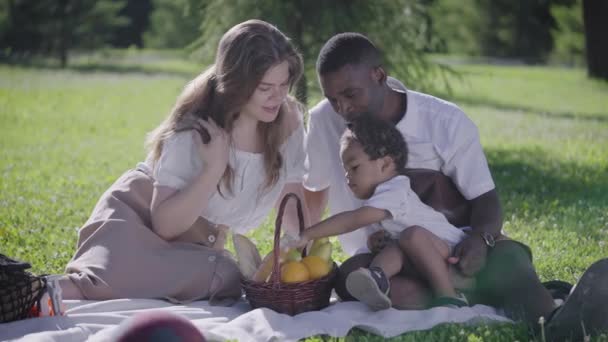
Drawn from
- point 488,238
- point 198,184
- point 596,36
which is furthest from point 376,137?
point 596,36

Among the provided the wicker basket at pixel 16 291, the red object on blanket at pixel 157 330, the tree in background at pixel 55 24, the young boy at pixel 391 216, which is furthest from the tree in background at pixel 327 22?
the tree in background at pixel 55 24

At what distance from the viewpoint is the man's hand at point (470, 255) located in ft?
15.6

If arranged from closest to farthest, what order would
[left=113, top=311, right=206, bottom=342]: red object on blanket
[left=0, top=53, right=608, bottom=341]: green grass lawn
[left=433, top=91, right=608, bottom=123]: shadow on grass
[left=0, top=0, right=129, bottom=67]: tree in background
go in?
[left=113, top=311, right=206, bottom=342]: red object on blanket < [left=0, top=53, right=608, bottom=341]: green grass lawn < [left=433, top=91, right=608, bottom=123]: shadow on grass < [left=0, top=0, right=129, bottom=67]: tree in background

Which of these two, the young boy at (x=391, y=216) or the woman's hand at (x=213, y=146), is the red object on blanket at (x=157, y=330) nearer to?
the young boy at (x=391, y=216)

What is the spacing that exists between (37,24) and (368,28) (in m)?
24.9

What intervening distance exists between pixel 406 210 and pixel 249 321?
1136 mm

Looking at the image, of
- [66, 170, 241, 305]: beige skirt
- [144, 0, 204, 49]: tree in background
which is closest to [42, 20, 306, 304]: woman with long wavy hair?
[66, 170, 241, 305]: beige skirt

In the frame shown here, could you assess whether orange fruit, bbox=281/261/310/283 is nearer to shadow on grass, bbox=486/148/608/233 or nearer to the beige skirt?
the beige skirt

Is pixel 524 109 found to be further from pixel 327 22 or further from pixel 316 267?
pixel 316 267

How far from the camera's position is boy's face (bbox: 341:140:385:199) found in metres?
4.88

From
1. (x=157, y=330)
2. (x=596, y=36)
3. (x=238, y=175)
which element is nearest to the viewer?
(x=157, y=330)

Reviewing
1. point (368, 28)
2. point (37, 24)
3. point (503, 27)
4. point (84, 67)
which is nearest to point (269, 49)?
point (368, 28)

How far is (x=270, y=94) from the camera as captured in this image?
5.13m

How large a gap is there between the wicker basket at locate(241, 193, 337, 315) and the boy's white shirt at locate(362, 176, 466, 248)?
1.71 ft
